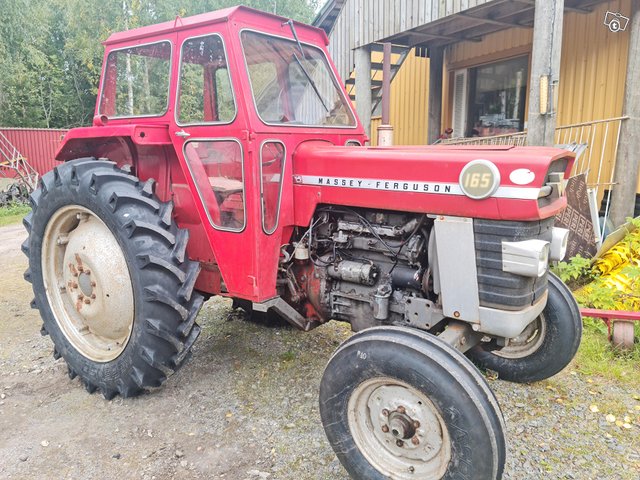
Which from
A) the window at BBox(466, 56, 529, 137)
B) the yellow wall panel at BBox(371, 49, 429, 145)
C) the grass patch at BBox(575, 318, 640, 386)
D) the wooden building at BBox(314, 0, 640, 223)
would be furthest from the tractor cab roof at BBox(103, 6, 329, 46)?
the yellow wall panel at BBox(371, 49, 429, 145)

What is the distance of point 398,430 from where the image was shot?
212cm

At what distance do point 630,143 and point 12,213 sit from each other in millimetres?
12408

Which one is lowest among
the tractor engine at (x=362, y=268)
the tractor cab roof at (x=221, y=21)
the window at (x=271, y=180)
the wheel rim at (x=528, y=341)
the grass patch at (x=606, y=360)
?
the grass patch at (x=606, y=360)

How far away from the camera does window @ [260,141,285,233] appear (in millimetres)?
2678

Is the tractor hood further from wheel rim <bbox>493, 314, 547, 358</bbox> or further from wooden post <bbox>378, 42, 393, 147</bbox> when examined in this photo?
wheel rim <bbox>493, 314, 547, 358</bbox>

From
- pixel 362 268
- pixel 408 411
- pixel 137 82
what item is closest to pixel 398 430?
→ pixel 408 411

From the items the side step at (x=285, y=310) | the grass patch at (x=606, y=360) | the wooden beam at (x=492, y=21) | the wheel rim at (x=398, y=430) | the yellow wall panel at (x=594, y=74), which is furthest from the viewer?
the wooden beam at (x=492, y=21)

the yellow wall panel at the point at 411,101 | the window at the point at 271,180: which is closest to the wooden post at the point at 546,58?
the window at the point at 271,180

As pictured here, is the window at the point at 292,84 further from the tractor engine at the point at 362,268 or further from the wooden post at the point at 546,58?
the wooden post at the point at 546,58

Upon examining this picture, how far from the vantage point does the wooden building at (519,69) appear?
16.6 ft

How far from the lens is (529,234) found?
7.15 feet

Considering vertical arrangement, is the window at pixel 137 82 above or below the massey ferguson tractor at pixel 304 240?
above

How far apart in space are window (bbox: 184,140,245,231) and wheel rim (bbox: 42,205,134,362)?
651 mm

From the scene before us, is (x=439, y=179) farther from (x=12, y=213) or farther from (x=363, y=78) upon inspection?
(x=12, y=213)
